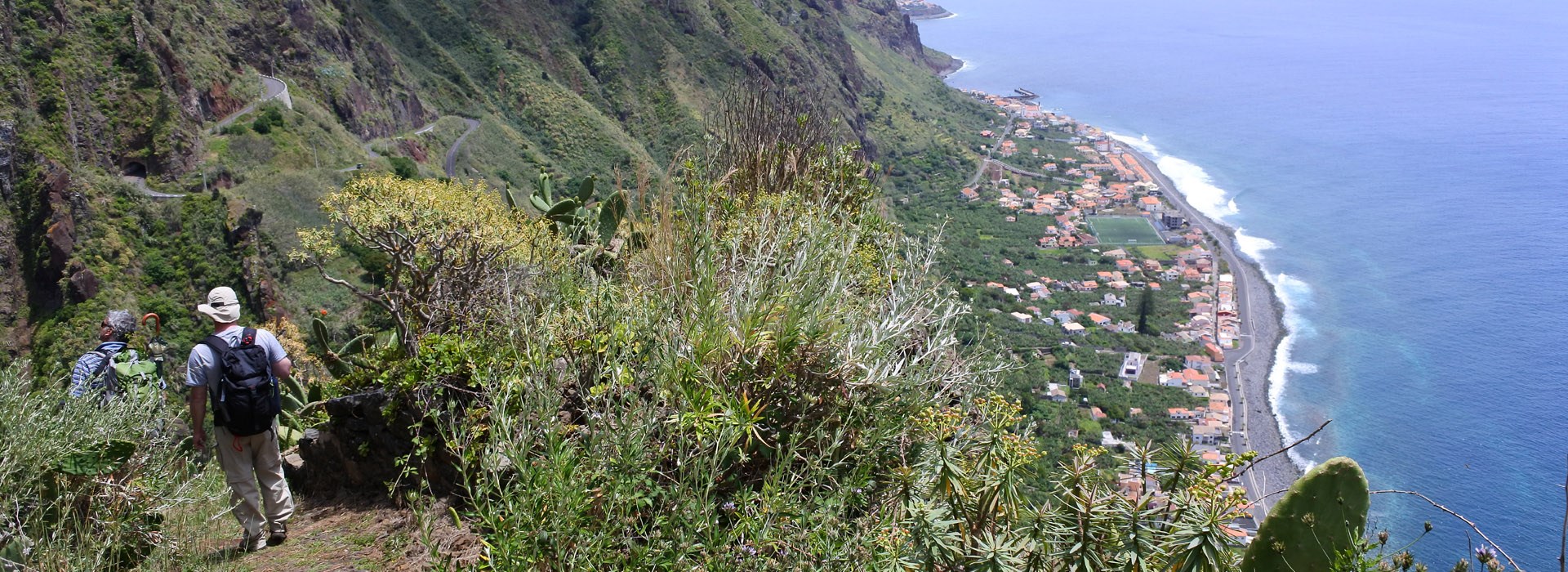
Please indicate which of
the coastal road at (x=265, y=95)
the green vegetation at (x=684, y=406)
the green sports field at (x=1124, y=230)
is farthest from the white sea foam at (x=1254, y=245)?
the coastal road at (x=265, y=95)

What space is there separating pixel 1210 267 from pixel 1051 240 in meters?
8.87

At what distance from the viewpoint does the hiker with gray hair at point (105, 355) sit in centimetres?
413

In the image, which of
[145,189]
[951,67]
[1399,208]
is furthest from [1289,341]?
[951,67]

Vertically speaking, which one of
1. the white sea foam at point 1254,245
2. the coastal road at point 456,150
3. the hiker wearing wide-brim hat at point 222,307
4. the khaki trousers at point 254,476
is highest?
the hiker wearing wide-brim hat at point 222,307

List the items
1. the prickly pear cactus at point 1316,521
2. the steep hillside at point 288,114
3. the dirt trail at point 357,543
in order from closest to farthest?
the prickly pear cactus at point 1316,521 → the dirt trail at point 357,543 → the steep hillside at point 288,114

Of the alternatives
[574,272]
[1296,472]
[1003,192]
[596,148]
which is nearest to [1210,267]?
[1003,192]

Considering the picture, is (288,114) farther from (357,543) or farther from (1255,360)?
(357,543)

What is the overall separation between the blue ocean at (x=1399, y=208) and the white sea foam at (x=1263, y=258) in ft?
0.52

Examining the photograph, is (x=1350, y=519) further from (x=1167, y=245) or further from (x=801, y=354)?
(x=1167, y=245)

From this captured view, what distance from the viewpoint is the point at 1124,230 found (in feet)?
171

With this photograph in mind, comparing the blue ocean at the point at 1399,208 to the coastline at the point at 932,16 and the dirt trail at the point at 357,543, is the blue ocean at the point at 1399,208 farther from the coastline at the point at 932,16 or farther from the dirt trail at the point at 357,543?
the coastline at the point at 932,16

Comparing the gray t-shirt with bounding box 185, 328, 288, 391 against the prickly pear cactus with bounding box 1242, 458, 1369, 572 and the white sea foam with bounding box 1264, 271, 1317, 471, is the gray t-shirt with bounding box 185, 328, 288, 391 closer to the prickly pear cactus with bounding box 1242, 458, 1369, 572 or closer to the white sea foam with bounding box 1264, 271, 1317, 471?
the prickly pear cactus with bounding box 1242, 458, 1369, 572

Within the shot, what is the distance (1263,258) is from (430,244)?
150 ft

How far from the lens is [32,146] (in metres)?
29.6
